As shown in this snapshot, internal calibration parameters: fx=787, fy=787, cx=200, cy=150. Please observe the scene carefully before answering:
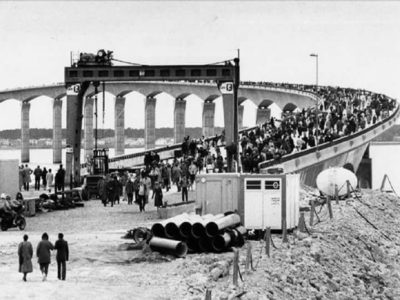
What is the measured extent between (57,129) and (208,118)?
28069 mm

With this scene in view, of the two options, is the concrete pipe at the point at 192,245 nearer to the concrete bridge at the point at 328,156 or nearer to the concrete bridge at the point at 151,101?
the concrete bridge at the point at 328,156

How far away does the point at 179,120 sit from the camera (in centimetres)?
11688

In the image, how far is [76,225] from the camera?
28125 millimetres

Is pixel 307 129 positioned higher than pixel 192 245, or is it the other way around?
pixel 307 129

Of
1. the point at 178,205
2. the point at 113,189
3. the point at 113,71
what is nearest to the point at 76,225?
the point at 178,205

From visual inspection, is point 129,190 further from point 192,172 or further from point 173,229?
point 173,229

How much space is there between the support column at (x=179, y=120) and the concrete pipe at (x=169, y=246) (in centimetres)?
9227

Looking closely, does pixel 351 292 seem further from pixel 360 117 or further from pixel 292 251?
pixel 360 117

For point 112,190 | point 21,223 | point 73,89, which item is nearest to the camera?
point 21,223

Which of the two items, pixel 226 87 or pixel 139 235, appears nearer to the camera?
pixel 139 235

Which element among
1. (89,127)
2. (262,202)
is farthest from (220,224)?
(89,127)

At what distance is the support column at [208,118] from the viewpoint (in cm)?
10875

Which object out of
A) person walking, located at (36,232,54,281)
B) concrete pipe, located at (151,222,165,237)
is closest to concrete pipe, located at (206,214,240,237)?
concrete pipe, located at (151,222,165,237)

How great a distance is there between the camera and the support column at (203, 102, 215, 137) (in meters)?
109
